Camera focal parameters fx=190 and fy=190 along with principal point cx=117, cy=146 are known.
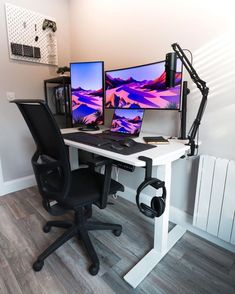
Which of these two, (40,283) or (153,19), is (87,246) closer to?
(40,283)

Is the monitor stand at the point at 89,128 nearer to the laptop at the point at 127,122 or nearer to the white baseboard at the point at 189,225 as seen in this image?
the laptop at the point at 127,122

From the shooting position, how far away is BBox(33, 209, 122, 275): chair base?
1.21m

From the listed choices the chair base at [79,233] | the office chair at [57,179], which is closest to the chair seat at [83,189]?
the office chair at [57,179]

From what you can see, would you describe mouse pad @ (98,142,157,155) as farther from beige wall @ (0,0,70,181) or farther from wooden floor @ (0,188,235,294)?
beige wall @ (0,0,70,181)

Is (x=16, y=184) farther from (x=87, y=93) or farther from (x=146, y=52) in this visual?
(x=146, y=52)

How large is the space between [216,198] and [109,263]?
0.85 metres

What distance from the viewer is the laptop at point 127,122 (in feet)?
5.11

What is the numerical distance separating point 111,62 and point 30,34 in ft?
3.19

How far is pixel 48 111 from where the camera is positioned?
91 centimetres

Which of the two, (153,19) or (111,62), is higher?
(153,19)

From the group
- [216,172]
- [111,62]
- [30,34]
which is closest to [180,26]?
[111,62]

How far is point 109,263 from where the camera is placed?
127 centimetres

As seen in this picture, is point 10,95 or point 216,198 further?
point 10,95

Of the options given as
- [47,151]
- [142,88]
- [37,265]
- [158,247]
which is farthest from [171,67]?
[37,265]
